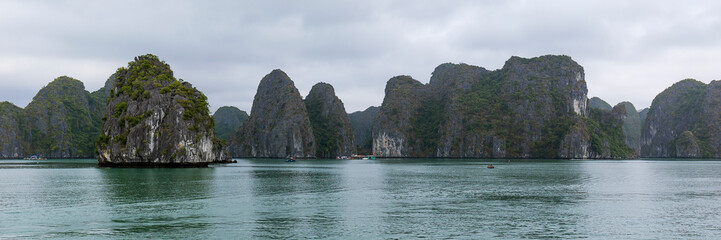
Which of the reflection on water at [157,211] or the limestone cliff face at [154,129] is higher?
the limestone cliff face at [154,129]

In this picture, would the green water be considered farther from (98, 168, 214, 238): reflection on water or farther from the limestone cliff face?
the limestone cliff face

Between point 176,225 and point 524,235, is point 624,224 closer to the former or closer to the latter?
point 524,235

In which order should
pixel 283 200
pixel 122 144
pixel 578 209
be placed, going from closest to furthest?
pixel 578 209, pixel 283 200, pixel 122 144

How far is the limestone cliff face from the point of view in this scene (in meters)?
111

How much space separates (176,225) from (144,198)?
1680 centimetres

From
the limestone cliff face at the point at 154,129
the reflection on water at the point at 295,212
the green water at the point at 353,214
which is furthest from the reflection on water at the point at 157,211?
the limestone cliff face at the point at 154,129

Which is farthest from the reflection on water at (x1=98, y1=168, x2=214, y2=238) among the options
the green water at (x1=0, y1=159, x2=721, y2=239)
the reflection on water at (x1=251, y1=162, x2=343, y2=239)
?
the reflection on water at (x1=251, y1=162, x2=343, y2=239)

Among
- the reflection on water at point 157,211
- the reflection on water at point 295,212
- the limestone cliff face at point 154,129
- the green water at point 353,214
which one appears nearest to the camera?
the green water at point 353,214

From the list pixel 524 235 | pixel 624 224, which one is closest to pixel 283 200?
pixel 524 235

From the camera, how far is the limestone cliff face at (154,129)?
111 m

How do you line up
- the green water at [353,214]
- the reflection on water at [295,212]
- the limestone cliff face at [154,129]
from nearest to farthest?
the green water at [353,214]
the reflection on water at [295,212]
the limestone cliff face at [154,129]

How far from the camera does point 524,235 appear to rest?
91.1 ft

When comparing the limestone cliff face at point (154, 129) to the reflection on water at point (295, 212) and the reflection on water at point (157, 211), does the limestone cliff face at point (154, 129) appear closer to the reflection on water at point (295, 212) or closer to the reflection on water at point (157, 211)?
the reflection on water at point (157, 211)

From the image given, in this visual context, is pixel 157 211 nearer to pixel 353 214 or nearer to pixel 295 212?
pixel 295 212
